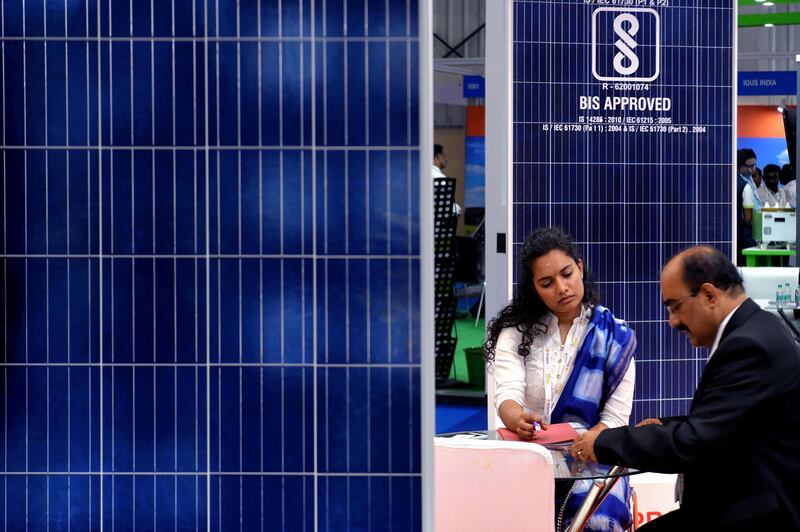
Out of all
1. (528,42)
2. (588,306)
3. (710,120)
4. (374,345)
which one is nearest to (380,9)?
(374,345)

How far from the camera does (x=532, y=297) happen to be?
391cm

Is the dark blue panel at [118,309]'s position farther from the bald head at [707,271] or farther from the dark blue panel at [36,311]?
the bald head at [707,271]

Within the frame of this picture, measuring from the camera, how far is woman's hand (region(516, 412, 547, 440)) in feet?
11.8

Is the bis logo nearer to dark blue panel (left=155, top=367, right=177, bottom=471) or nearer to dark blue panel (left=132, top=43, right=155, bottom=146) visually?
dark blue panel (left=132, top=43, right=155, bottom=146)

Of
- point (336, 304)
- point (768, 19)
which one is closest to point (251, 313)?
point (336, 304)

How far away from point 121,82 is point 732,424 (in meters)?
1.65

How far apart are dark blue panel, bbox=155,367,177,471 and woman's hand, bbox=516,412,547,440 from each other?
1636 millimetres

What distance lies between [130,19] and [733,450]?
1.76m

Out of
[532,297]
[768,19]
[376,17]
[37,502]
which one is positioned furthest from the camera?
[768,19]

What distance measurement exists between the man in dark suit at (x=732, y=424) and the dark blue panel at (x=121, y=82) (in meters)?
1.53

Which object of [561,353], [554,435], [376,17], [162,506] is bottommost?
[554,435]

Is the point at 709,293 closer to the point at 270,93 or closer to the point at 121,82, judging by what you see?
the point at 270,93

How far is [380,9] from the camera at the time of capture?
212 cm

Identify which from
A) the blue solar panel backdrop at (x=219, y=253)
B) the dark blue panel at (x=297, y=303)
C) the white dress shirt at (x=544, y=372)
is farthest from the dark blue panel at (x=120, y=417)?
the white dress shirt at (x=544, y=372)
